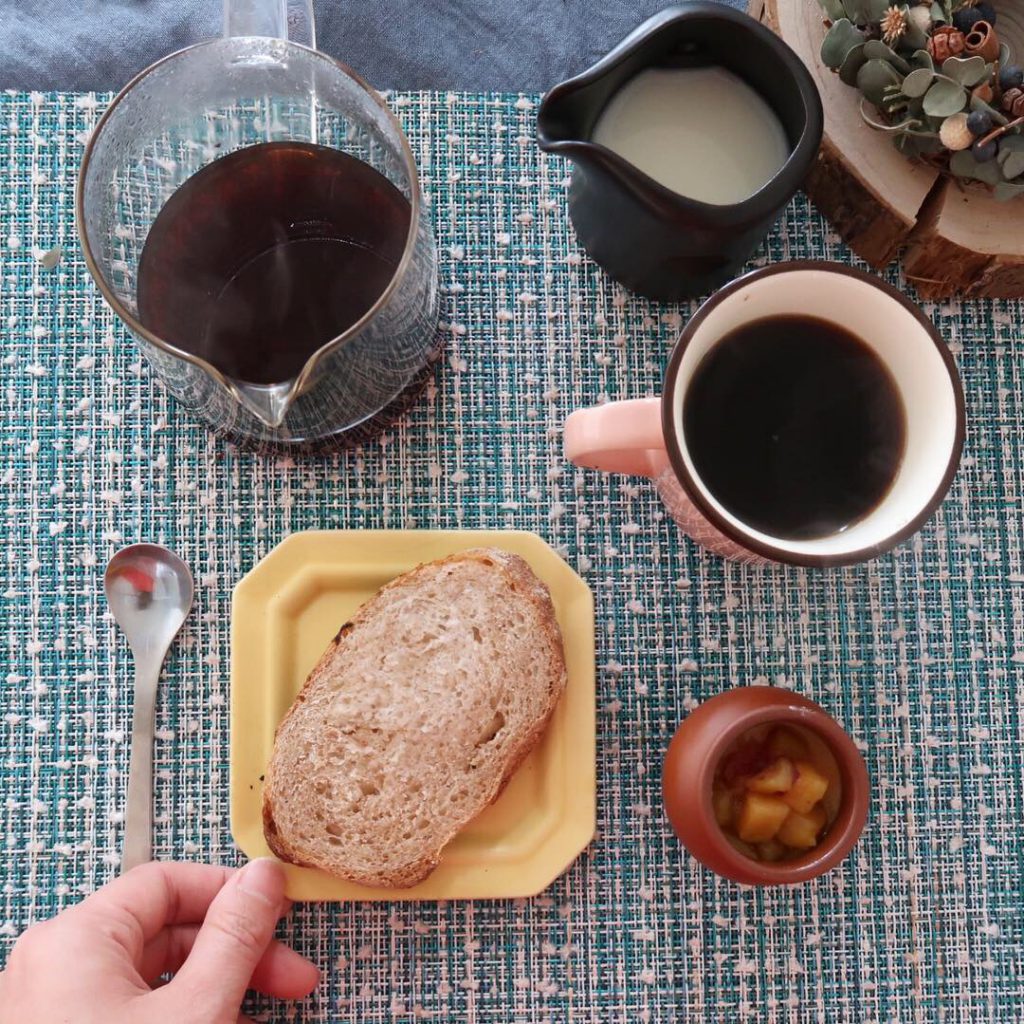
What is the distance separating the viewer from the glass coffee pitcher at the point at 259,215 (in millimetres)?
738

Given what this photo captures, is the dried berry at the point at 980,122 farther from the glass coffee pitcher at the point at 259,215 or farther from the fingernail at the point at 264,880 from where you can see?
the fingernail at the point at 264,880

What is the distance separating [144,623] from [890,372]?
0.59 meters

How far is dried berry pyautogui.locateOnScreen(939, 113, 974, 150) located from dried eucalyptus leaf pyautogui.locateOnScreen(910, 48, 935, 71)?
0.13 ft

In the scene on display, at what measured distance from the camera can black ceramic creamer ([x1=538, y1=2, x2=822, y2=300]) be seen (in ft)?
2.33

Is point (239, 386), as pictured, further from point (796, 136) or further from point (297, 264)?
point (796, 136)

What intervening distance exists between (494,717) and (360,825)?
127 millimetres

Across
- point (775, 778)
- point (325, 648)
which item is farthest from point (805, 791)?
point (325, 648)

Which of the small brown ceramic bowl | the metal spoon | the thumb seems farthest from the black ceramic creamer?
the thumb

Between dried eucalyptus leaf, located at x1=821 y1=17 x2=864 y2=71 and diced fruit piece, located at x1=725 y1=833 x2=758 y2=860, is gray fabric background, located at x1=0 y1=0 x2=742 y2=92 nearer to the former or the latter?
dried eucalyptus leaf, located at x1=821 y1=17 x2=864 y2=71

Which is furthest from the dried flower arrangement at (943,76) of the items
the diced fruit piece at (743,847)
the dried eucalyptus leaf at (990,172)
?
the diced fruit piece at (743,847)

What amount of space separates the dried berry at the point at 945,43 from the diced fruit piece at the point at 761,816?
1.77ft

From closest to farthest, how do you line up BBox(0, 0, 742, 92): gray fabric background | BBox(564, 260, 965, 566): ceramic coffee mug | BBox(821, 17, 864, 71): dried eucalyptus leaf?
BBox(564, 260, 965, 566): ceramic coffee mug < BBox(821, 17, 864, 71): dried eucalyptus leaf < BBox(0, 0, 742, 92): gray fabric background

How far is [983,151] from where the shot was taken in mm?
758

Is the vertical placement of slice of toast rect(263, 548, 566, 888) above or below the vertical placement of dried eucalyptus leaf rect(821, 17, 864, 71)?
below
